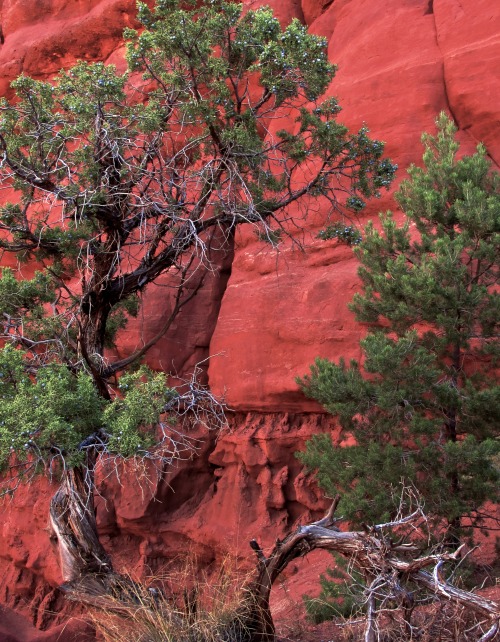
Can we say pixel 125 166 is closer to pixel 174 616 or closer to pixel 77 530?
pixel 77 530

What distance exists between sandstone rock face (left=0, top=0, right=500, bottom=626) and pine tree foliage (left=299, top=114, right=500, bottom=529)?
2129 mm

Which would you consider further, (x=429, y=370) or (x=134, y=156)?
(x=134, y=156)

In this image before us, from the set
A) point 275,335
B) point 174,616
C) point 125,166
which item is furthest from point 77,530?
point 275,335

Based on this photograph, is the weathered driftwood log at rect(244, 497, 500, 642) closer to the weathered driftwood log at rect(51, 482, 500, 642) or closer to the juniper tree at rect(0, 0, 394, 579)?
the weathered driftwood log at rect(51, 482, 500, 642)

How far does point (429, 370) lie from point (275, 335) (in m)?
3.78

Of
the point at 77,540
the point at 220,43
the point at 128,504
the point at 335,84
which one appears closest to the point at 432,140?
the point at 220,43

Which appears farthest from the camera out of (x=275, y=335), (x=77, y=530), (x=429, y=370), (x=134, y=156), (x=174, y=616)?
(x=275, y=335)

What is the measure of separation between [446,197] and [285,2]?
300 inches

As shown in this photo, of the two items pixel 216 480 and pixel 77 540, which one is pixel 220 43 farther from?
pixel 216 480

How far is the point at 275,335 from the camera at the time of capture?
35.7 ft

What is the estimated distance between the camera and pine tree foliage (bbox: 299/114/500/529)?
730cm

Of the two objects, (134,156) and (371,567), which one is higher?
(134,156)

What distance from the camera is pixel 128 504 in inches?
459

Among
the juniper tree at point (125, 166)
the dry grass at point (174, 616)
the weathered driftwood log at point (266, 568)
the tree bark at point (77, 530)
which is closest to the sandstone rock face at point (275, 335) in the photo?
the juniper tree at point (125, 166)
